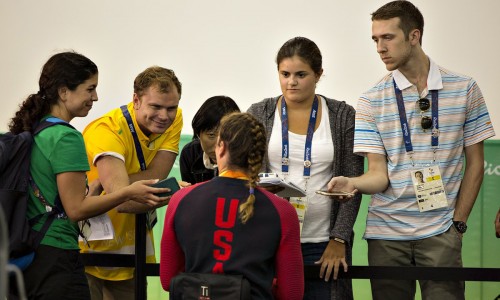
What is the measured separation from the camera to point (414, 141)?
3.33 metres

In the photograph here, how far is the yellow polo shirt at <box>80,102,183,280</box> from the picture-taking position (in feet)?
11.3

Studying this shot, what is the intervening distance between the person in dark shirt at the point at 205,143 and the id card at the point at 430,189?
0.90 m

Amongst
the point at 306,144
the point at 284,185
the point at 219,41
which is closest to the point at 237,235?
the point at 284,185

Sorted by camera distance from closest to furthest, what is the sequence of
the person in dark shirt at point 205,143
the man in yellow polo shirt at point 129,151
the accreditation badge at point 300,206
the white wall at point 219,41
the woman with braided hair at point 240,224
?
the woman with braided hair at point 240,224 < the accreditation badge at point 300,206 < the man in yellow polo shirt at point 129,151 < the person in dark shirt at point 205,143 < the white wall at point 219,41

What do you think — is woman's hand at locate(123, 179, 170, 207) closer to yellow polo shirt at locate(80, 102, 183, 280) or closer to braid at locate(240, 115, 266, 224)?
yellow polo shirt at locate(80, 102, 183, 280)

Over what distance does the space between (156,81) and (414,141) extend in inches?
43.7

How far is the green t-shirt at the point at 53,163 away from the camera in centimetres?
288

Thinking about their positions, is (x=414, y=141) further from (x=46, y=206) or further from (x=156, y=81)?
(x=46, y=206)

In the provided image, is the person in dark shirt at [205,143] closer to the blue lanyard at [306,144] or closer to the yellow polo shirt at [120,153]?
the yellow polo shirt at [120,153]

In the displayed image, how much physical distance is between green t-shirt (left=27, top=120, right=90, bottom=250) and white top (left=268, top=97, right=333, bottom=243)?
82 centimetres

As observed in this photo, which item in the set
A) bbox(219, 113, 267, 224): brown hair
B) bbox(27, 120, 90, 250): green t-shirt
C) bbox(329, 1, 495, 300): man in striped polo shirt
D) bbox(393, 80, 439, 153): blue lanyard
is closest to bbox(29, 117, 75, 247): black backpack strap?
bbox(27, 120, 90, 250): green t-shirt

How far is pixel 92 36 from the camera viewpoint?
6.02 m

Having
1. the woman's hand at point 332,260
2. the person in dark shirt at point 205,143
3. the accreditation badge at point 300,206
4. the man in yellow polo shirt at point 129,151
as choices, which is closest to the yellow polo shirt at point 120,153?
the man in yellow polo shirt at point 129,151

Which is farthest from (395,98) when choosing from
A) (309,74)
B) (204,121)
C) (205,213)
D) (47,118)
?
(47,118)
